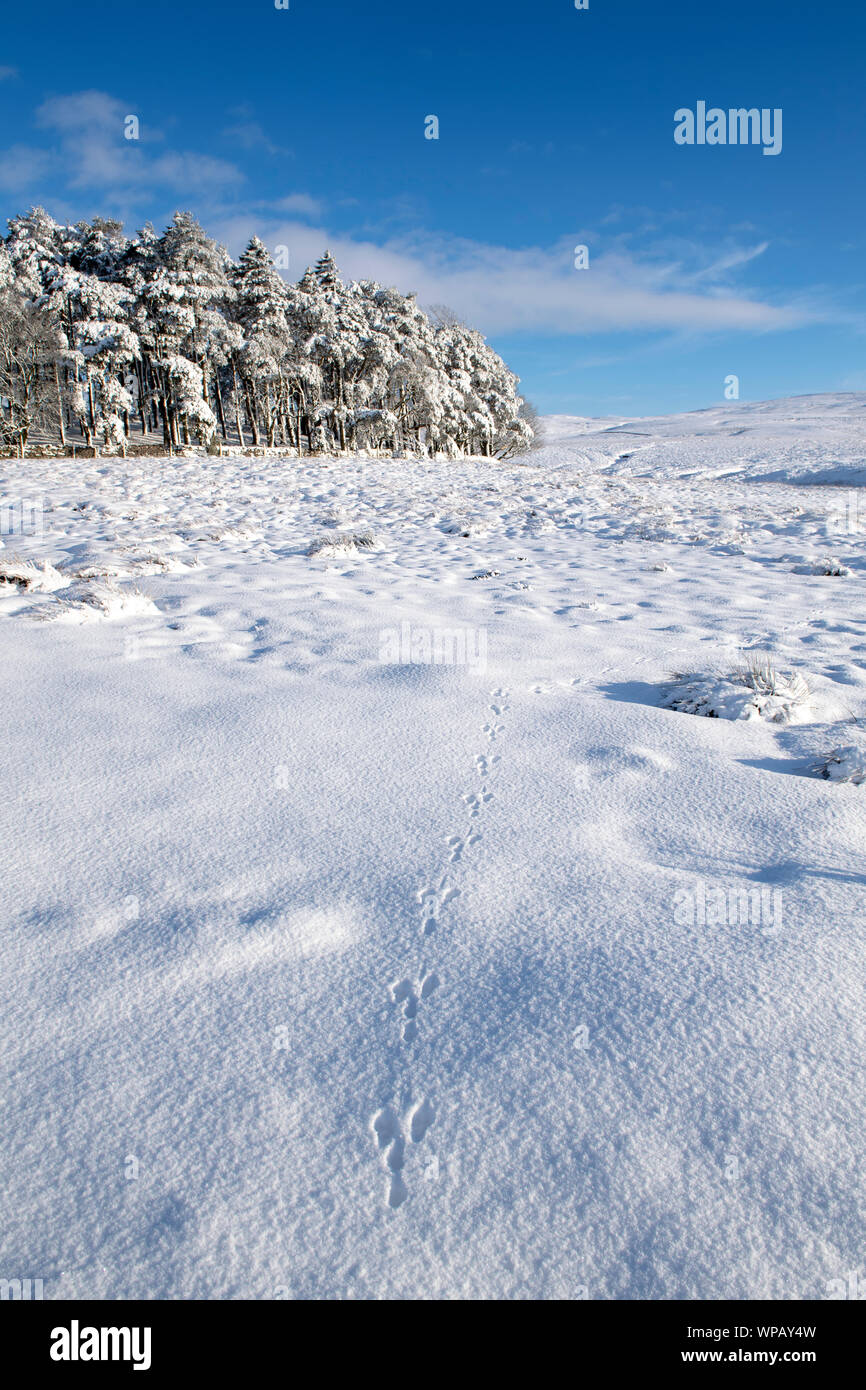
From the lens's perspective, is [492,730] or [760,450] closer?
[492,730]

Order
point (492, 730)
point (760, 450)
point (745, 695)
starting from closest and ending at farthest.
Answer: point (492, 730) → point (745, 695) → point (760, 450)

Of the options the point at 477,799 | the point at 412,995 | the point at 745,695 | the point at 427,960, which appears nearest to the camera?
the point at 412,995

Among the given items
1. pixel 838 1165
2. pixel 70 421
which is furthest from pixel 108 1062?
pixel 70 421

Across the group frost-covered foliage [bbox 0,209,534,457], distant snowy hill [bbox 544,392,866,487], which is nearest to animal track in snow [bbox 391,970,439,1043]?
frost-covered foliage [bbox 0,209,534,457]

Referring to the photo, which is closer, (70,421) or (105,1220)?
(105,1220)

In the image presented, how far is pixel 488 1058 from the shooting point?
1910mm

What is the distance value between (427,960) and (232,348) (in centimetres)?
3499

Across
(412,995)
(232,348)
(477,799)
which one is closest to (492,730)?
(477,799)

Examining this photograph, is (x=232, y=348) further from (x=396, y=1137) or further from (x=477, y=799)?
(x=396, y=1137)

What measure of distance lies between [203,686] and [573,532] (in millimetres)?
9126

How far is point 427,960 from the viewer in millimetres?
2279

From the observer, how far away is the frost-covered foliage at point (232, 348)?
96.6 feet

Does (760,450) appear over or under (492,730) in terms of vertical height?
over
